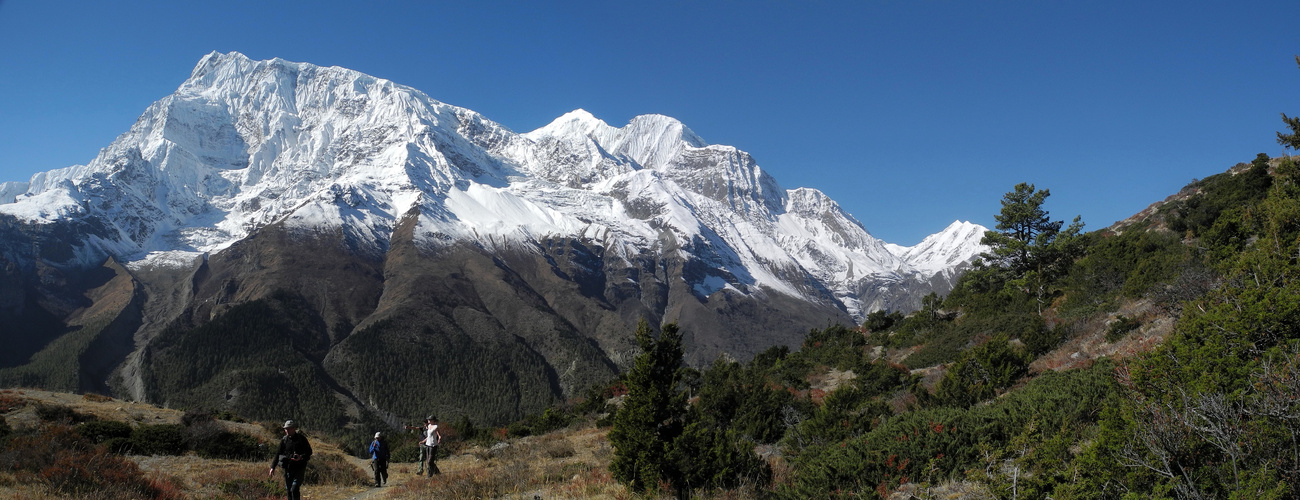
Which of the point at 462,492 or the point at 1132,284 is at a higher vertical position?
the point at 1132,284

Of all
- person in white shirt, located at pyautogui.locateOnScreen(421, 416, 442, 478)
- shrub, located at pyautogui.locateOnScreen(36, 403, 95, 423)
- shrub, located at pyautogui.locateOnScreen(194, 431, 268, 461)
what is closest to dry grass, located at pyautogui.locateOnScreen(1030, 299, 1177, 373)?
person in white shirt, located at pyautogui.locateOnScreen(421, 416, 442, 478)

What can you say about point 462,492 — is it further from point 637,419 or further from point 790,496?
point 790,496

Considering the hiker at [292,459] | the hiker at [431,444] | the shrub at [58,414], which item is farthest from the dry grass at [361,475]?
the hiker at [292,459]

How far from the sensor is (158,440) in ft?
69.1

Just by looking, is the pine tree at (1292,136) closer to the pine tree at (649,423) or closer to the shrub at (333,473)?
the pine tree at (649,423)

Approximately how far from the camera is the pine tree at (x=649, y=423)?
46.2 feet

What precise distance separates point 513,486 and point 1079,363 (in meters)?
18.2

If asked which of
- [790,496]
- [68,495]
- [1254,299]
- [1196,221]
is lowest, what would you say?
[790,496]

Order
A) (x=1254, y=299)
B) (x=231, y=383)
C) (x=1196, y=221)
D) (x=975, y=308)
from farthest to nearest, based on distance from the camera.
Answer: (x=231, y=383) → (x=975, y=308) → (x=1196, y=221) → (x=1254, y=299)

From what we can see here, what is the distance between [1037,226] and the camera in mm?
40406

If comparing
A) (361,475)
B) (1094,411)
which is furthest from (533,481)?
(1094,411)

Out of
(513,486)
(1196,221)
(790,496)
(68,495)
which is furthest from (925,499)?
(1196,221)

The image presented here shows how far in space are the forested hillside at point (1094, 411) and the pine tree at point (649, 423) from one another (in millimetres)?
69

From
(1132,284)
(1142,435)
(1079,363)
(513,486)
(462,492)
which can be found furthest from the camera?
(1132,284)
